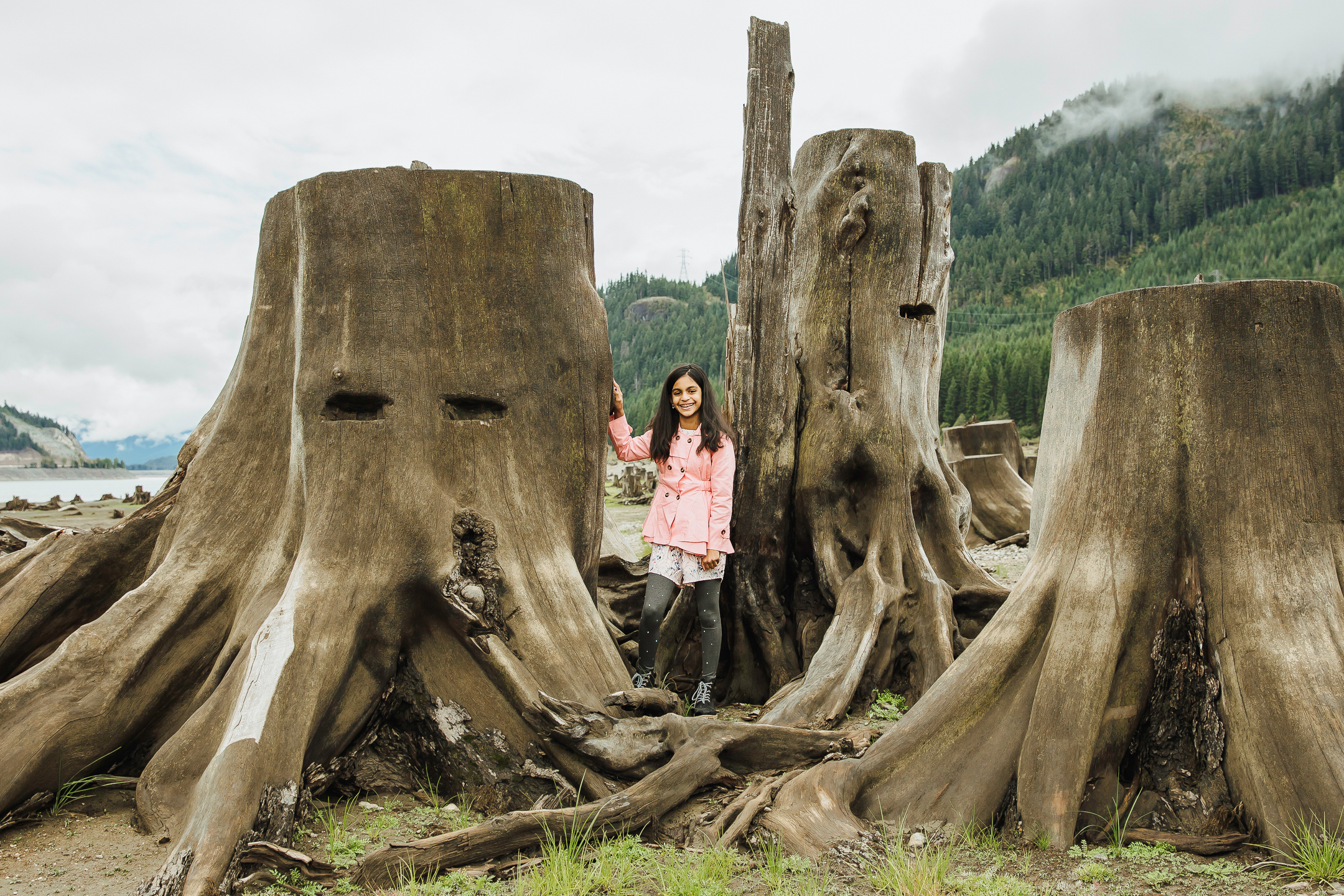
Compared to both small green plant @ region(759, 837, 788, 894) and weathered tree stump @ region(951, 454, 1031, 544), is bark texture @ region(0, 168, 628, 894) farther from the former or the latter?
weathered tree stump @ region(951, 454, 1031, 544)

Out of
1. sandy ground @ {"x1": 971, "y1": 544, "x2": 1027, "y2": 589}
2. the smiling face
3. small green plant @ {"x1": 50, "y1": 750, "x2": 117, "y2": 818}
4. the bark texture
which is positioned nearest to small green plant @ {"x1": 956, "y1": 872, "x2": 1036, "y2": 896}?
the bark texture

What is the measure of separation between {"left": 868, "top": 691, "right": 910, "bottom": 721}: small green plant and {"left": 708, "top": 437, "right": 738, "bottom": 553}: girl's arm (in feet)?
4.39

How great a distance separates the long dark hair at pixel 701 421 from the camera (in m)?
5.60

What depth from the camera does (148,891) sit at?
123 inches

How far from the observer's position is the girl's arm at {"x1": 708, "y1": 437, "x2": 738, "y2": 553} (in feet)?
18.3

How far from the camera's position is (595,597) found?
207 inches

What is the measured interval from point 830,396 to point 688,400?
45.5 inches

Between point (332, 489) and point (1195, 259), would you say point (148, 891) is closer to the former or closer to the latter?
point (332, 489)

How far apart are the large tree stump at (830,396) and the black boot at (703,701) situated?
78 centimetres

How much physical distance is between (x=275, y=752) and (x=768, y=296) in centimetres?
442

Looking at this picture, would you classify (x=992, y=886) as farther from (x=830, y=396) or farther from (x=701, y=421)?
(x=830, y=396)

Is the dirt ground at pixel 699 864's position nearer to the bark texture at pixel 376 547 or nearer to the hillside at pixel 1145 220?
the bark texture at pixel 376 547

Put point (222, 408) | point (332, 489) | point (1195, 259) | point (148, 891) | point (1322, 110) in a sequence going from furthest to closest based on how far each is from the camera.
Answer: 1. point (1322, 110)
2. point (1195, 259)
3. point (222, 408)
4. point (332, 489)
5. point (148, 891)

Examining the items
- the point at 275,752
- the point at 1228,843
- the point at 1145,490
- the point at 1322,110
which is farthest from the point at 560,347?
the point at 1322,110
